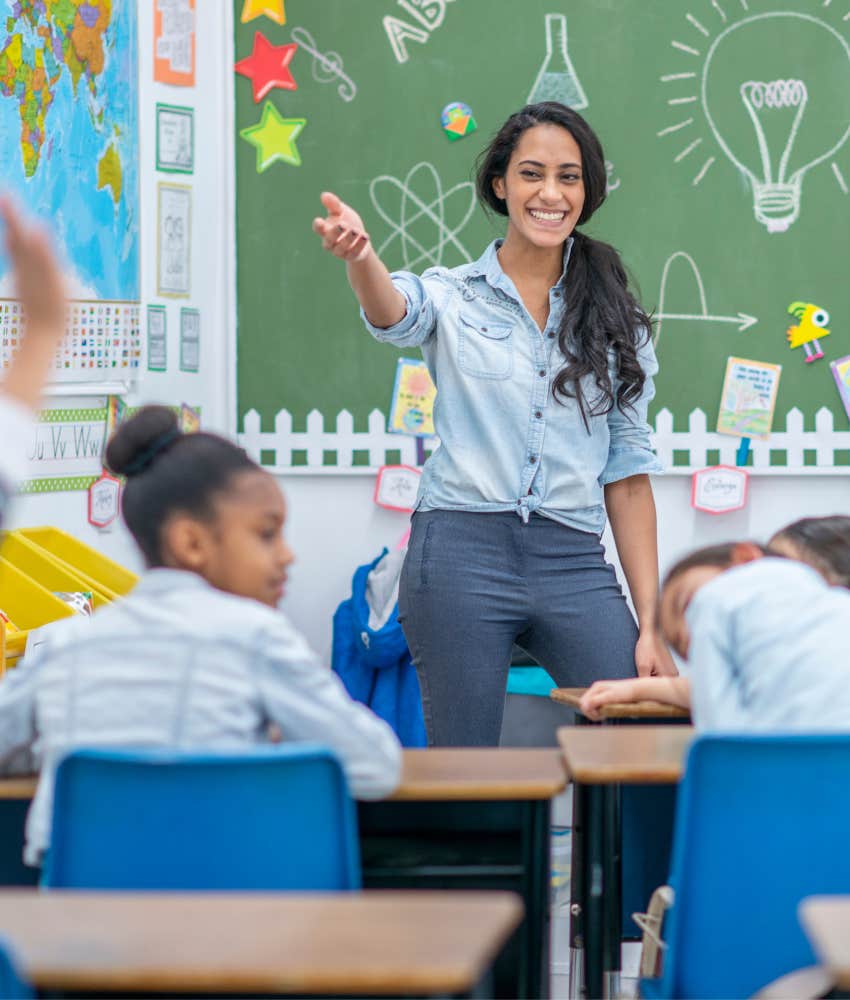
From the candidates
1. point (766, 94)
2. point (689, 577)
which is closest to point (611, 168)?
point (766, 94)

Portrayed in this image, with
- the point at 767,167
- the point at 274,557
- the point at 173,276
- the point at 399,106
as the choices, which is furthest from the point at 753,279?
the point at 274,557

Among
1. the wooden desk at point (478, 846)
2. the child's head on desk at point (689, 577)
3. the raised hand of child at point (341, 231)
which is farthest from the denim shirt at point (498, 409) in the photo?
the wooden desk at point (478, 846)

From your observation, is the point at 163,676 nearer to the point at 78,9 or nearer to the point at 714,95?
the point at 78,9

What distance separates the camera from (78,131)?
3660 mm

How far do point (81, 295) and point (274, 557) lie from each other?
2.11m

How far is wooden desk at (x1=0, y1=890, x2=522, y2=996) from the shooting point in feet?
3.51

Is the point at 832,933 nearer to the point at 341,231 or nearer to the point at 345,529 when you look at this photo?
the point at 341,231

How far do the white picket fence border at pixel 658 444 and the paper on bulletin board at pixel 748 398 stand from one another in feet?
0.10

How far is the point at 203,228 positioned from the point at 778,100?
1709 mm

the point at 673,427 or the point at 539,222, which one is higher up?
the point at 539,222

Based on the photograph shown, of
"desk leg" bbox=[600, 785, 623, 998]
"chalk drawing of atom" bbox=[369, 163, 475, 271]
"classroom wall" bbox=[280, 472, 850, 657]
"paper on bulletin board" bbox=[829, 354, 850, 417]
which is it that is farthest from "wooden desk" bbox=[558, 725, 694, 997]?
"chalk drawing of atom" bbox=[369, 163, 475, 271]

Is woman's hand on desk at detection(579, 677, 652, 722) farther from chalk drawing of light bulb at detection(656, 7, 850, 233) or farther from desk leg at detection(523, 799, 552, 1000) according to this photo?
chalk drawing of light bulb at detection(656, 7, 850, 233)

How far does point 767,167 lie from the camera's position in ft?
13.8

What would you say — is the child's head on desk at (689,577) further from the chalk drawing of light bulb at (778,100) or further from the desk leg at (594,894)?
the chalk drawing of light bulb at (778,100)
